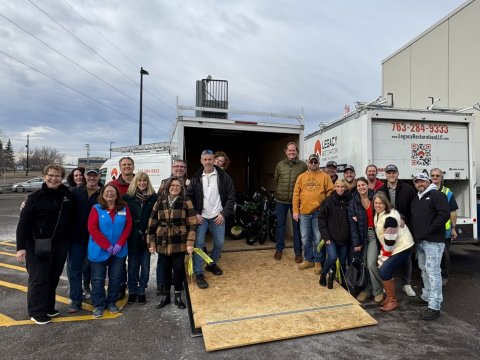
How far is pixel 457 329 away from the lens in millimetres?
3424

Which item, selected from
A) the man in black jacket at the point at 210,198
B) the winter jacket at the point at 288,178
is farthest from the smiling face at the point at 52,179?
the winter jacket at the point at 288,178

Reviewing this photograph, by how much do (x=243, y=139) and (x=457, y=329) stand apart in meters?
6.43

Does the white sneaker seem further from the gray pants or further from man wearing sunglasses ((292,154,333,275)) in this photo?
man wearing sunglasses ((292,154,333,275))

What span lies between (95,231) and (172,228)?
2.84 ft

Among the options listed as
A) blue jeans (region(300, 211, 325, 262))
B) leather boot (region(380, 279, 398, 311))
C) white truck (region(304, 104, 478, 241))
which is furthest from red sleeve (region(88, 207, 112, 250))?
white truck (region(304, 104, 478, 241))

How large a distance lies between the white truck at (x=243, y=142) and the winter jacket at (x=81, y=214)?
Answer: 5.77 feet

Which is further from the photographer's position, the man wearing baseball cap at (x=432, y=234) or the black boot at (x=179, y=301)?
the black boot at (x=179, y=301)

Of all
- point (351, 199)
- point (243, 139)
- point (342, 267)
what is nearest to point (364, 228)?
point (351, 199)

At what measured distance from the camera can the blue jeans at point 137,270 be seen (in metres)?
4.03

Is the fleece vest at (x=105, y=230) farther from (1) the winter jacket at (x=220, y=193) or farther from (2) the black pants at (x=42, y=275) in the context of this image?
(1) the winter jacket at (x=220, y=193)

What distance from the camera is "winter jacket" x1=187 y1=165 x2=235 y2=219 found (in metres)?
4.31

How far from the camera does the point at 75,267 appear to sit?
12.6ft

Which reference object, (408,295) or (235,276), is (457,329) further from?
(235,276)

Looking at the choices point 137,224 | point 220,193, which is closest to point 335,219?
point 220,193
